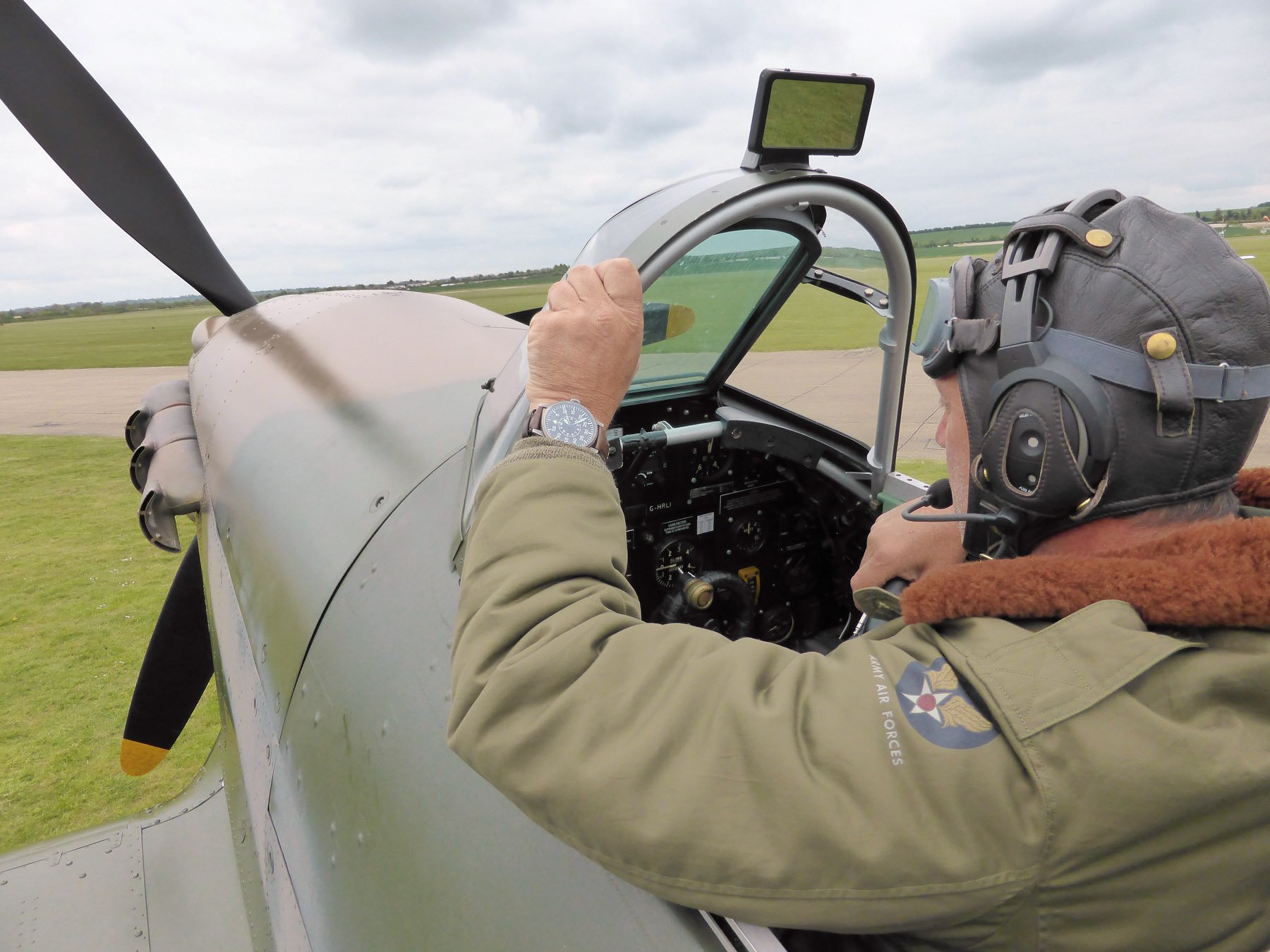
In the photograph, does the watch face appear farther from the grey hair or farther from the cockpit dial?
the cockpit dial

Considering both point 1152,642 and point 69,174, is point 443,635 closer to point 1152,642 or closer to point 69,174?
point 1152,642

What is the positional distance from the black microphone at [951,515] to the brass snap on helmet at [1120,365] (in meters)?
0.01

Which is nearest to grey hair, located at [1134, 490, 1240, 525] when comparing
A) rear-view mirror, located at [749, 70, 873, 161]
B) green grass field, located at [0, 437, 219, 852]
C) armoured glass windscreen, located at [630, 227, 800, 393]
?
rear-view mirror, located at [749, 70, 873, 161]

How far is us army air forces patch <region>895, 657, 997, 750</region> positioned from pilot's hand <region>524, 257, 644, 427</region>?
551 mm

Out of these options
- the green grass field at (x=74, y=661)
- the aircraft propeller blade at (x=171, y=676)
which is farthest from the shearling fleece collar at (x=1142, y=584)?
Result: the green grass field at (x=74, y=661)

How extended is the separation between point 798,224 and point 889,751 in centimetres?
146

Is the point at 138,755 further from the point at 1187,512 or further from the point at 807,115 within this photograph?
the point at 1187,512

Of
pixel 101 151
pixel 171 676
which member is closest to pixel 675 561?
pixel 171 676

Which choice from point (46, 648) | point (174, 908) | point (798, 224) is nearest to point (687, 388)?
point (798, 224)

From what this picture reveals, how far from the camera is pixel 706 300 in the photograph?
7.28 feet

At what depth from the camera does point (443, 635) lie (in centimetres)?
131

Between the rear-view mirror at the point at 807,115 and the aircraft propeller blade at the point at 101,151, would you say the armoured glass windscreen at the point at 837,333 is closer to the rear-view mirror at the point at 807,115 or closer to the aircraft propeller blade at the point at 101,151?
the rear-view mirror at the point at 807,115

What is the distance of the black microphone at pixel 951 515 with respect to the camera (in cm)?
97

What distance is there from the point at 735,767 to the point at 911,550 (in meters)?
0.87
